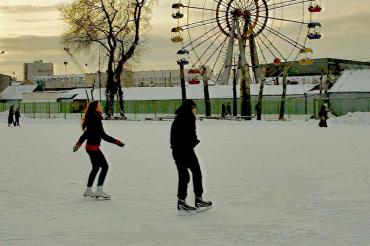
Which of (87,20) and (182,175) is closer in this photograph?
(182,175)

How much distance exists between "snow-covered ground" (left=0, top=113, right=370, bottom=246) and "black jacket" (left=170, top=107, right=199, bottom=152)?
894mm

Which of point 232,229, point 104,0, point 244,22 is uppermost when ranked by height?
point 104,0

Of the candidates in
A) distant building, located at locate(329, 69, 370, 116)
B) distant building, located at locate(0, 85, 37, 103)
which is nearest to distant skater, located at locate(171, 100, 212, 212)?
distant building, located at locate(329, 69, 370, 116)

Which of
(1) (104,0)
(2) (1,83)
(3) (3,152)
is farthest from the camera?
(2) (1,83)

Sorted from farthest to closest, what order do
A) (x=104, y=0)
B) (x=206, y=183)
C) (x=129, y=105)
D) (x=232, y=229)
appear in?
(x=129, y=105), (x=104, y=0), (x=206, y=183), (x=232, y=229)

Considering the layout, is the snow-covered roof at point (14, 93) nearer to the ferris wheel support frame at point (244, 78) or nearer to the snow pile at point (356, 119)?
the ferris wheel support frame at point (244, 78)

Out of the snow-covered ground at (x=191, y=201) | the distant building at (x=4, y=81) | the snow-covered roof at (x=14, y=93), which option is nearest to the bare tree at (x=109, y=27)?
the snow-covered ground at (x=191, y=201)

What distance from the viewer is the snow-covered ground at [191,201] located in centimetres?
674

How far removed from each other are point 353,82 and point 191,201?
50833 mm

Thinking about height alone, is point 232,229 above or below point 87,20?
below

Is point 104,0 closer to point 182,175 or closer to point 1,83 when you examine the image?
point 182,175

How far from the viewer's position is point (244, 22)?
1784 inches

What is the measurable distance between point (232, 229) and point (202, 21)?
39.5 metres

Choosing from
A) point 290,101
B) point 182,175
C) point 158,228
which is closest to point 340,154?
point 182,175
